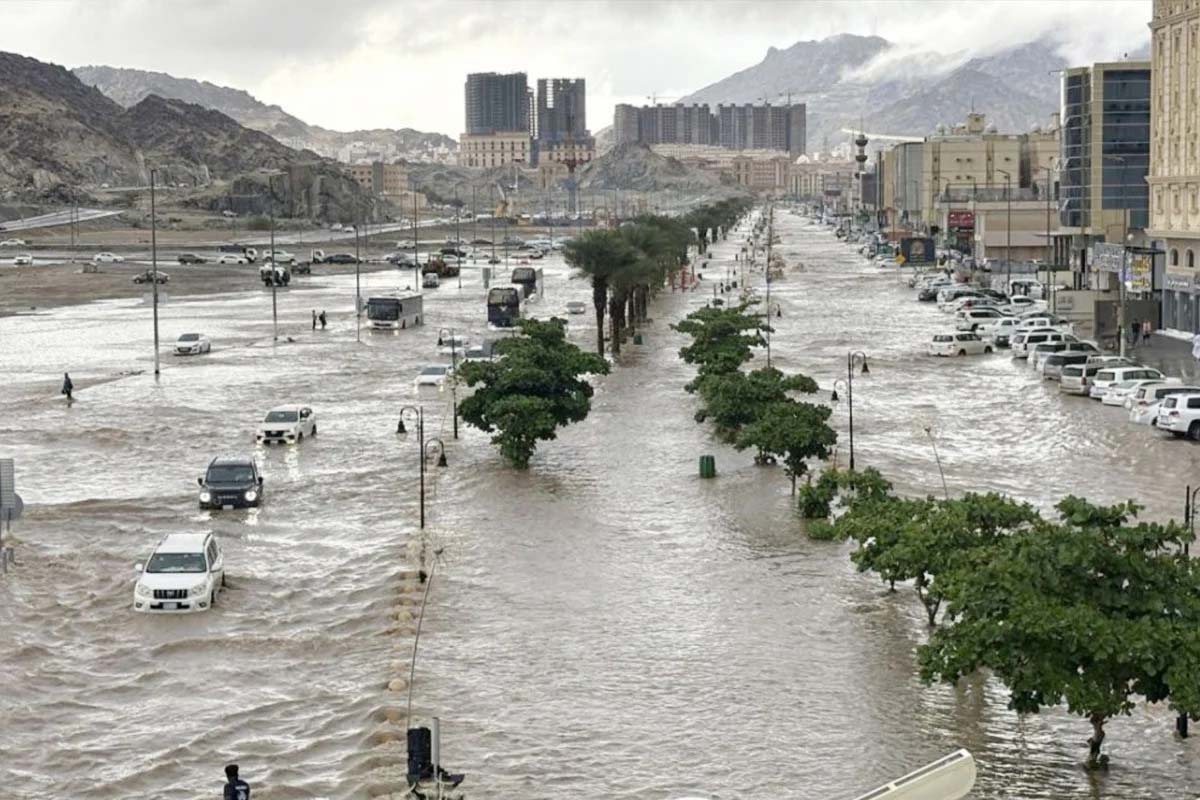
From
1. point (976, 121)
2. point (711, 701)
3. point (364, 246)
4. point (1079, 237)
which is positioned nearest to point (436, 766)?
point (711, 701)

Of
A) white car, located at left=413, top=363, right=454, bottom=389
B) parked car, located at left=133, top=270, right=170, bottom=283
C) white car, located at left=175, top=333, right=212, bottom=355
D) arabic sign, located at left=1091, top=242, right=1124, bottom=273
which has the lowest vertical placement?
white car, located at left=413, top=363, right=454, bottom=389

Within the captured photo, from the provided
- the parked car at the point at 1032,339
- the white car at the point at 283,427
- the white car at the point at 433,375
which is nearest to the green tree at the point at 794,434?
the white car at the point at 283,427

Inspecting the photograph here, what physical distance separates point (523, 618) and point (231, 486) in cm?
1143

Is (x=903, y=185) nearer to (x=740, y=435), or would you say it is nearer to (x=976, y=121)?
(x=976, y=121)

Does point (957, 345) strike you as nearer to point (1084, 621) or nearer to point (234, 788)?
point (1084, 621)

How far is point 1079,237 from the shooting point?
99688 millimetres

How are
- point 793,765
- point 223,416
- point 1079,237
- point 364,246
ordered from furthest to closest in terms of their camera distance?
point 364,246 → point 1079,237 → point 223,416 → point 793,765

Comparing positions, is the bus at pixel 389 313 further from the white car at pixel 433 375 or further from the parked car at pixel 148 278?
the parked car at pixel 148 278

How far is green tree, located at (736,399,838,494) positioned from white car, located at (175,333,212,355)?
3711cm

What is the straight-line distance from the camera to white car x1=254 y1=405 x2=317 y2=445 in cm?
4806

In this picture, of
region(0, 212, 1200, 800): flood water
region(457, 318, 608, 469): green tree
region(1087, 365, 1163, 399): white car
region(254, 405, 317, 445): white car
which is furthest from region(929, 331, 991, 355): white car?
region(254, 405, 317, 445): white car

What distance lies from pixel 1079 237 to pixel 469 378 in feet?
205

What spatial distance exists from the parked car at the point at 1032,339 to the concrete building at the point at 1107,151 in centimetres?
2357

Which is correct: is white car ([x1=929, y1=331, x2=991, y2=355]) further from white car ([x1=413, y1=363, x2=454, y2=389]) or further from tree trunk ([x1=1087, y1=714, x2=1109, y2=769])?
tree trunk ([x1=1087, y1=714, x2=1109, y2=769])
